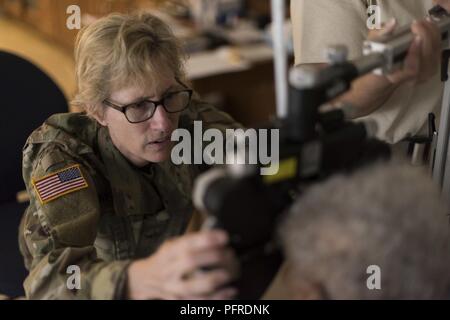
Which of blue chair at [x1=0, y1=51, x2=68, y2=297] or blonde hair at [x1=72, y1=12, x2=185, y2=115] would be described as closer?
blonde hair at [x1=72, y1=12, x2=185, y2=115]

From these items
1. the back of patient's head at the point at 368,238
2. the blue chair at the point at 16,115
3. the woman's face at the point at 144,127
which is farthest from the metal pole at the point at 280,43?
the blue chair at the point at 16,115

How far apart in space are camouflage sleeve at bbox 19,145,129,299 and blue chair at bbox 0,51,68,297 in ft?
1.83

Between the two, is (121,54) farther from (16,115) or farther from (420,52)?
(16,115)

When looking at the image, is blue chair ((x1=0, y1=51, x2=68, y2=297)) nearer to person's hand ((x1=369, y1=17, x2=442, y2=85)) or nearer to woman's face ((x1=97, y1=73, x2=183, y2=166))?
woman's face ((x1=97, y1=73, x2=183, y2=166))

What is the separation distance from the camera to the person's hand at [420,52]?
96 cm

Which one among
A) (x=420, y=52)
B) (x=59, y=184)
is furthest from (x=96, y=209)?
(x=420, y=52)

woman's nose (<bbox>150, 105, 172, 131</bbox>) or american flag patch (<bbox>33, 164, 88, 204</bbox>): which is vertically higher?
woman's nose (<bbox>150, 105, 172, 131</bbox>)

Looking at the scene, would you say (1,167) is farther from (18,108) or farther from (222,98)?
(222,98)

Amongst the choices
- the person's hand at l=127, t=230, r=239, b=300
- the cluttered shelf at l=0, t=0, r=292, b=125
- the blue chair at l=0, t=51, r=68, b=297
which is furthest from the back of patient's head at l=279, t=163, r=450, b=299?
the cluttered shelf at l=0, t=0, r=292, b=125

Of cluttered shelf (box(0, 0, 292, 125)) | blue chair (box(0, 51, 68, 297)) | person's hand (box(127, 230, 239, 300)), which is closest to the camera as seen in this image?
person's hand (box(127, 230, 239, 300))

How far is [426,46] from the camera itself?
96 cm

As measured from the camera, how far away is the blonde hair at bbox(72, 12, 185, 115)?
1226 millimetres
